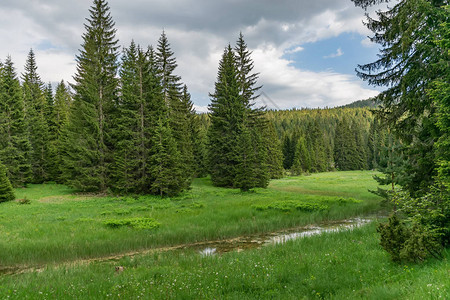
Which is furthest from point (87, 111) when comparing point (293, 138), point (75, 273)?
point (293, 138)

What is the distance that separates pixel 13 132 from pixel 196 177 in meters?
28.3

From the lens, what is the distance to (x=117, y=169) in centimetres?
2758

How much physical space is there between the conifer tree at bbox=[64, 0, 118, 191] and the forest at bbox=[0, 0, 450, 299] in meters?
0.16

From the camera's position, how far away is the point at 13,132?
35.3 metres

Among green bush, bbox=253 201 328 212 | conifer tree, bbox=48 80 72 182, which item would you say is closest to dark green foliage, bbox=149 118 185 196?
green bush, bbox=253 201 328 212

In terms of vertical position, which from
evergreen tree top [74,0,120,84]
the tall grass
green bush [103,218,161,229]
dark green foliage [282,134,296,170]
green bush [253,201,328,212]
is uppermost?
evergreen tree top [74,0,120,84]

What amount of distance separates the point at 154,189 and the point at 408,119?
74.7ft

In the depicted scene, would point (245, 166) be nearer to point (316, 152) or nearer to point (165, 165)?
point (165, 165)

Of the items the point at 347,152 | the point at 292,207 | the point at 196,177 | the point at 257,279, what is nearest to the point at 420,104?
the point at 257,279

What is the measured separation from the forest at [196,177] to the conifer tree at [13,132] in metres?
0.22

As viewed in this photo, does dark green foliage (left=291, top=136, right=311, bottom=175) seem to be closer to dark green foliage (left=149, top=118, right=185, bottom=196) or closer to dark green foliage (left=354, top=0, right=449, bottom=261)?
dark green foliage (left=149, top=118, right=185, bottom=196)

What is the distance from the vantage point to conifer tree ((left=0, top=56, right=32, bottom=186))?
33.0 m

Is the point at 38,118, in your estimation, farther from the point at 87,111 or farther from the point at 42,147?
the point at 87,111

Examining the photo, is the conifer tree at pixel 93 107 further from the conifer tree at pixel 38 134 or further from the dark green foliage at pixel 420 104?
the dark green foliage at pixel 420 104
